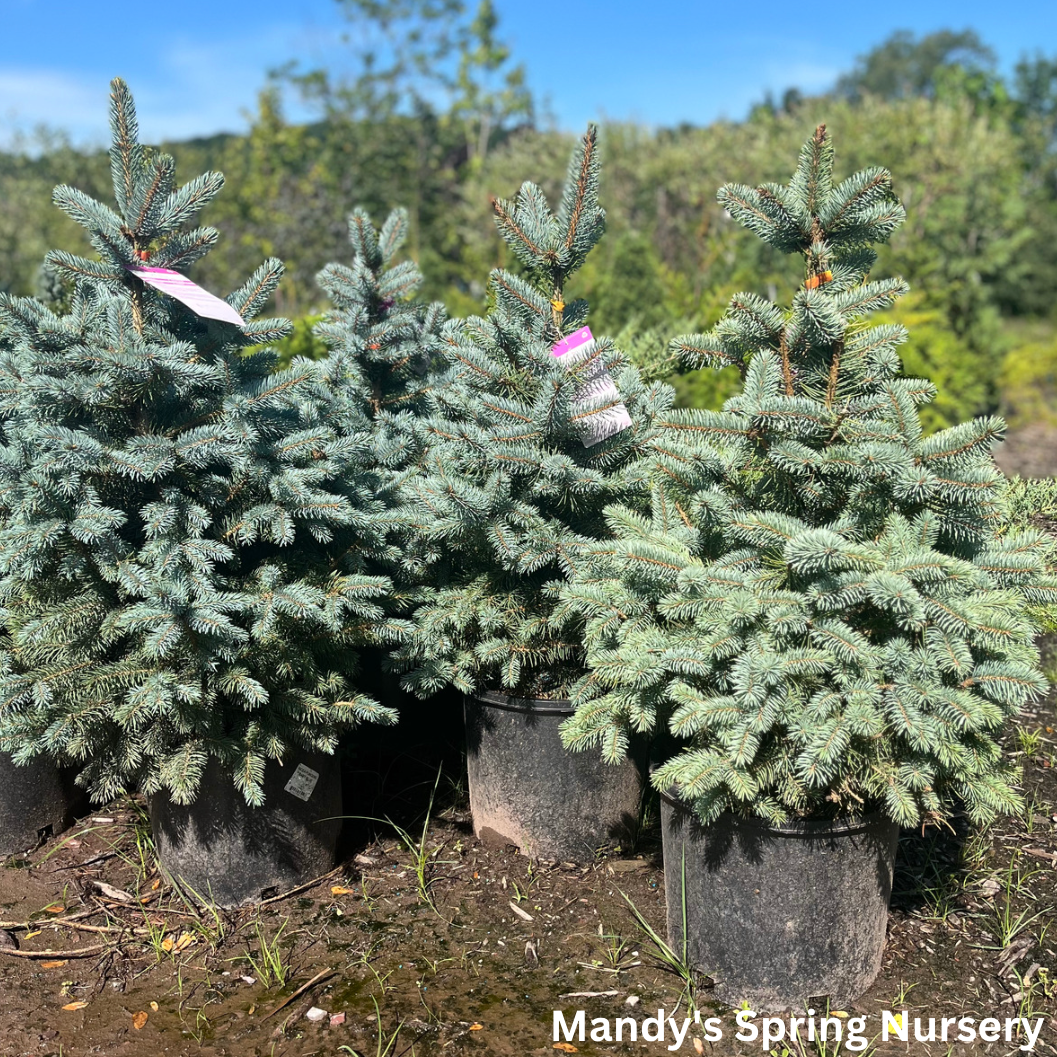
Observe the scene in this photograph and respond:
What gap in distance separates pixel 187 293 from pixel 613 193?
1384 cm

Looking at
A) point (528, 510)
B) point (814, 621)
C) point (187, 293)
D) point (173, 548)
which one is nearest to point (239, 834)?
point (173, 548)

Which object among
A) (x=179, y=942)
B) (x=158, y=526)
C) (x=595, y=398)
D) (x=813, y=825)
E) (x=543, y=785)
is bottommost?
(x=179, y=942)

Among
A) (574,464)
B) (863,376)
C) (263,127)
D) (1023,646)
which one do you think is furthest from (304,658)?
(263,127)

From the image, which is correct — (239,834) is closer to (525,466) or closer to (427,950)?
(427,950)

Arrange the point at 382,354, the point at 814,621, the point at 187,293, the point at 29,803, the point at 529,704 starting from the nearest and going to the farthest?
1. the point at 814,621
2. the point at 187,293
3. the point at 529,704
4. the point at 29,803
5. the point at 382,354

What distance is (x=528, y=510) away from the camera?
9.38 ft

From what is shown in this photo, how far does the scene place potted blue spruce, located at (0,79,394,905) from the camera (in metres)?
2.47

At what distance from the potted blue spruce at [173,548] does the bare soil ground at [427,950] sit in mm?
263

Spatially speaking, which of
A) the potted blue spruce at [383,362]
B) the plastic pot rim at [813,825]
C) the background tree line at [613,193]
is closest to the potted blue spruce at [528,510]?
the potted blue spruce at [383,362]

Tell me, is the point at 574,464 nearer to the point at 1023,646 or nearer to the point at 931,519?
the point at 931,519

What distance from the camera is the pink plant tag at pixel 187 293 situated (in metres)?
2.44

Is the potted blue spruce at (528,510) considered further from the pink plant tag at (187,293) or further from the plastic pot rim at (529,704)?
the pink plant tag at (187,293)

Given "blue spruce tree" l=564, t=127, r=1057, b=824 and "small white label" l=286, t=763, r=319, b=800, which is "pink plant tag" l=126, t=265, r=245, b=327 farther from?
"small white label" l=286, t=763, r=319, b=800

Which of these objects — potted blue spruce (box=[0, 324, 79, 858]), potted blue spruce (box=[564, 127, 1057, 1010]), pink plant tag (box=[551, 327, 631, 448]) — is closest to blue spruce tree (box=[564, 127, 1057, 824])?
potted blue spruce (box=[564, 127, 1057, 1010])
